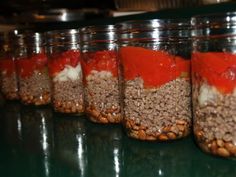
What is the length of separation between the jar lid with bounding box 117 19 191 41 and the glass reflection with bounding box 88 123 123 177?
175 millimetres

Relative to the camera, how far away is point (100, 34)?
743 mm

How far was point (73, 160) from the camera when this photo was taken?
57 centimetres

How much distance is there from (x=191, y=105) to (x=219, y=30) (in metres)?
0.14

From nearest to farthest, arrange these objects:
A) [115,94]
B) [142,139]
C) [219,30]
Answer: [219,30] < [142,139] < [115,94]

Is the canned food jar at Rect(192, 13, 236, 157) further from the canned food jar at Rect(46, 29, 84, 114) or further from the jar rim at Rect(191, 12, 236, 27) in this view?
the canned food jar at Rect(46, 29, 84, 114)

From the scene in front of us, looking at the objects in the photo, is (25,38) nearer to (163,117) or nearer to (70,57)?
(70,57)

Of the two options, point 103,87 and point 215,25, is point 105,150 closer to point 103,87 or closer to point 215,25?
point 103,87

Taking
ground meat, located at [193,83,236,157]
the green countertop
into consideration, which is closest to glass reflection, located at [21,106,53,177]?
the green countertop

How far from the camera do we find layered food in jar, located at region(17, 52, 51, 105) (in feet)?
3.14

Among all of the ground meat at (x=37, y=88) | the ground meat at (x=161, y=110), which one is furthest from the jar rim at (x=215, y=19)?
the ground meat at (x=37, y=88)

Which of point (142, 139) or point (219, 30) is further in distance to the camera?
point (142, 139)

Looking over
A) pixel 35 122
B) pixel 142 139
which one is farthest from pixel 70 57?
pixel 142 139

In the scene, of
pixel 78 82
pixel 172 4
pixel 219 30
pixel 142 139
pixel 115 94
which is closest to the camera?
pixel 219 30

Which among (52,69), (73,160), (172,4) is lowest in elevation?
(73,160)
